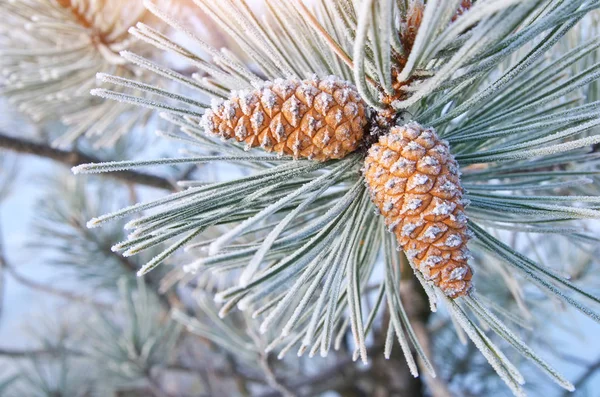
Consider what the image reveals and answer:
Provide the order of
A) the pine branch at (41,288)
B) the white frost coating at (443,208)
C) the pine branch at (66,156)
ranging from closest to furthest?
the white frost coating at (443,208), the pine branch at (66,156), the pine branch at (41,288)

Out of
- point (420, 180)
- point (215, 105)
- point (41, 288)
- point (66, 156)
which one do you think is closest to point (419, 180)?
point (420, 180)

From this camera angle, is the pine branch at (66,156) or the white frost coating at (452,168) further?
the pine branch at (66,156)

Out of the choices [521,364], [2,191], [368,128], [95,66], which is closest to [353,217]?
[368,128]

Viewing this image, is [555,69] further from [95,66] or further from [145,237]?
[95,66]

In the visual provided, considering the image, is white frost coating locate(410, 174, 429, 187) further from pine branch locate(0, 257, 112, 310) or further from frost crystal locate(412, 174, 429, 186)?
pine branch locate(0, 257, 112, 310)

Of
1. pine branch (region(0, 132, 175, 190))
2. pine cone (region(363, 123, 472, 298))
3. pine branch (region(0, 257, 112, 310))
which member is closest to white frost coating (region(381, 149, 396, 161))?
pine cone (region(363, 123, 472, 298))

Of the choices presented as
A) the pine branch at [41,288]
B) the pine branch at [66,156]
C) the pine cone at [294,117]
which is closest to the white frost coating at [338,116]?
the pine cone at [294,117]

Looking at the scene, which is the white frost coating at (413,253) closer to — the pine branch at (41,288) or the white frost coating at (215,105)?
the white frost coating at (215,105)
